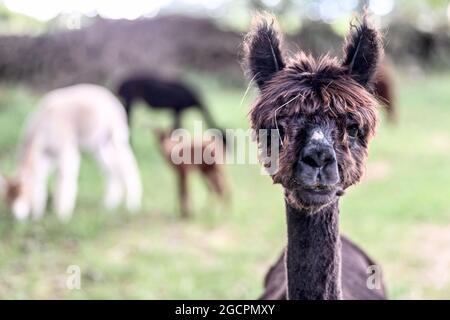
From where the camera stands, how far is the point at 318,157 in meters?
2.17

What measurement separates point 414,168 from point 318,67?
7165 mm

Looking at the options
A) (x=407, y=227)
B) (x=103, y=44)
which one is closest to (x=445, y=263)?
(x=407, y=227)

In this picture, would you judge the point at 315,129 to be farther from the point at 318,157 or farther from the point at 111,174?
the point at 111,174

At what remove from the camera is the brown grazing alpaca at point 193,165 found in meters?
6.96

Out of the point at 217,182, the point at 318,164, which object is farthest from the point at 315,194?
the point at 217,182

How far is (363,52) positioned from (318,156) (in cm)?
56

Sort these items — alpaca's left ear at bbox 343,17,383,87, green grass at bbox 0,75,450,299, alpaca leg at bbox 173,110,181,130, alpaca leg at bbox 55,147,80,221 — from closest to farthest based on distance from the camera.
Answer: alpaca's left ear at bbox 343,17,383,87, green grass at bbox 0,75,450,299, alpaca leg at bbox 55,147,80,221, alpaca leg at bbox 173,110,181,130

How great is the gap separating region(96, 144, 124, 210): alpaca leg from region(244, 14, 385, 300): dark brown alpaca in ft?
17.3

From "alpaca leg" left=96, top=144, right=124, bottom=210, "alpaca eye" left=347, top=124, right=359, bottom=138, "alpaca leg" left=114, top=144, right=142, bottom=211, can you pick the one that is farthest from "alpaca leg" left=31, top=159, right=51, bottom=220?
"alpaca eye" left=347, top=124, right=359, bottom=138

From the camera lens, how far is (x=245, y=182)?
9.06 meters

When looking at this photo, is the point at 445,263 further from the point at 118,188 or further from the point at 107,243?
the point at 118,188

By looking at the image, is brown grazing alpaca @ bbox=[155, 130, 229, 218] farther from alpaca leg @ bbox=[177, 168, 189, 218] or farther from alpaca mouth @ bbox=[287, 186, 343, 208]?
alpaca mouth @ bbox=[287, 186, 343, 208]

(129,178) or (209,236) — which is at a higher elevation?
(129,178)

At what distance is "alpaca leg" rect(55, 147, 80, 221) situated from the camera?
22.6ft
